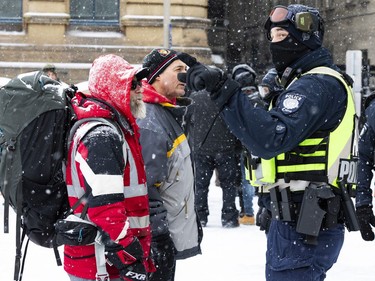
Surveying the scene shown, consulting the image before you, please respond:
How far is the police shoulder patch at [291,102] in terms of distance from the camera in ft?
15.3

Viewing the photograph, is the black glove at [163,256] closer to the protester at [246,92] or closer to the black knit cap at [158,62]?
the black knit cap at [158,62]

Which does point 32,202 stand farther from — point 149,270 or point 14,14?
point 14,14

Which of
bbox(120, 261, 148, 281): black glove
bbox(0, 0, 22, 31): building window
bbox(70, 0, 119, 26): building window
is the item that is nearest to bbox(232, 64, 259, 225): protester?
bbox(120, 261, 148, 281): black glove

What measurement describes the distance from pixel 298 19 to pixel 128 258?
1.52 metres

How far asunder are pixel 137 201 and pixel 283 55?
1.11m

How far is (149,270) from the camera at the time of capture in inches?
194

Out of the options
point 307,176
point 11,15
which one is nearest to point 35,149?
point 307,176

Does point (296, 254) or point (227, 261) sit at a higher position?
point (296, 254)

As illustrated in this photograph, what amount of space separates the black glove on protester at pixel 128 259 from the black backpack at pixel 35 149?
344 millimetres

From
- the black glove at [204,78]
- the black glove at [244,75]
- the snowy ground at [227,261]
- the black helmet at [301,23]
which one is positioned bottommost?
the snowy ground at [227,261]

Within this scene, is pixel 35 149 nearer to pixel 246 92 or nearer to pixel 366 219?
pixel 366 219

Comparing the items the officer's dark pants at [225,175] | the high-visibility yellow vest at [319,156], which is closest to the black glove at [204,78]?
the high-visibility yellow vest at [319,156]

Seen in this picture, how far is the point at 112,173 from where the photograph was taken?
14.8ft

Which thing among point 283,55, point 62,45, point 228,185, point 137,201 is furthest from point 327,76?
point 62,45
